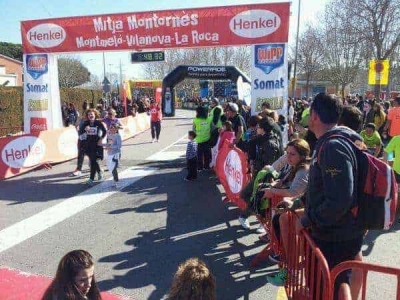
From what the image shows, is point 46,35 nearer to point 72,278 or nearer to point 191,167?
point 191,167

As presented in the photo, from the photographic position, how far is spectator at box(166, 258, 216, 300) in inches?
91.9

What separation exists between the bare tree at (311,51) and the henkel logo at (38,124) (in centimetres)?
2982

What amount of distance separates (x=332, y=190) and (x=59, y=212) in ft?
19.9

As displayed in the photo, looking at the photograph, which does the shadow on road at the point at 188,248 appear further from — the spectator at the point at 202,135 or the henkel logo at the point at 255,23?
the henkel logo at the point at 255,23

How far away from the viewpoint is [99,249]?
18.6 feet

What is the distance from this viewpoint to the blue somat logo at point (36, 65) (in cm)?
1213

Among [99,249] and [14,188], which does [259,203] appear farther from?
[14,188]

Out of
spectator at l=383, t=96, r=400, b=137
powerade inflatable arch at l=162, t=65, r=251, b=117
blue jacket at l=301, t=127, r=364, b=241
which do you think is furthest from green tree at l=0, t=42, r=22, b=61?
blue jacket at l=301, t=127, r=364, b=241

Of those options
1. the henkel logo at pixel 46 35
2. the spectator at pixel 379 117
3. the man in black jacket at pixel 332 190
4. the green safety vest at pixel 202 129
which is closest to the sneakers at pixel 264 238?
the man in black jacket at pixel 332 190

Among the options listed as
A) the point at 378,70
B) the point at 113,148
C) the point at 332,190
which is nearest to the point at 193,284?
the point at 332,190

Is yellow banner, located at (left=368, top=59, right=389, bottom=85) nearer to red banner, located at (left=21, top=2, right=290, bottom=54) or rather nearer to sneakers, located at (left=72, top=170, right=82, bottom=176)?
red banner, located at (left=21, top=2, right=290, bottom=54)

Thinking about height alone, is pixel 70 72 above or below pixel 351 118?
above

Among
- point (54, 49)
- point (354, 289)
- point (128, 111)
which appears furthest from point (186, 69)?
point (354, 289)

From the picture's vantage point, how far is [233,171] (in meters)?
7.59
